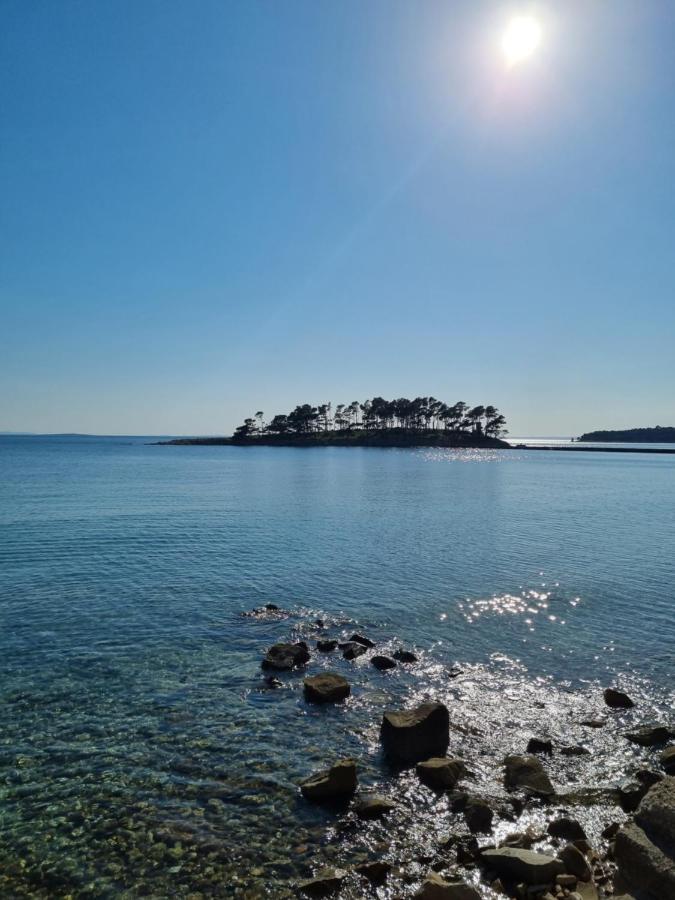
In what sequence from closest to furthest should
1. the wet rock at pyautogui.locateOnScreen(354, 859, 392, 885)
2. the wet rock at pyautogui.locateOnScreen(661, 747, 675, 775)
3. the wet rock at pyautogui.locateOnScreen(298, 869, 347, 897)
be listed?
1. the wet rock at pyautogui.locateOnScreen(298, 869, 347, 897)
2. the wet rock at pyautogui.locateOnScreen(354, 859, 392, 885)
3. the wet rock at pyautogui.locateOnScreen(661, 747, 675, 775)

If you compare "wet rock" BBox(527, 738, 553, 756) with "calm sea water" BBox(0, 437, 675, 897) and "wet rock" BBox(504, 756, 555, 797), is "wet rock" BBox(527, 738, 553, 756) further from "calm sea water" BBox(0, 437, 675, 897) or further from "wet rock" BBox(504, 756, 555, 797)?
"calm sea water" BBox(0, 437, 675, 897)

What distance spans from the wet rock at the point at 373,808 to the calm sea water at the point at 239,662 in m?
0.68

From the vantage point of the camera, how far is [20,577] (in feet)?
114

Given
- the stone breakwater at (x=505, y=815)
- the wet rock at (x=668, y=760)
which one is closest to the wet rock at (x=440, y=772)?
the stone breakwater at (x=505, y=815)

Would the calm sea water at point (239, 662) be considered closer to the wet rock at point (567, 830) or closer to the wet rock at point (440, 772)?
the wet rock at point (440, 772)

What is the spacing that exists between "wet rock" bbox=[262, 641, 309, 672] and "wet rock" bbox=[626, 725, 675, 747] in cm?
1228

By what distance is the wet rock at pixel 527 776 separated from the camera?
14.3m

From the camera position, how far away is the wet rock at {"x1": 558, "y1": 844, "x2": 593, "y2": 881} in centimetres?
1098

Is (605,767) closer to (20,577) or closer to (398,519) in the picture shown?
(20,577)

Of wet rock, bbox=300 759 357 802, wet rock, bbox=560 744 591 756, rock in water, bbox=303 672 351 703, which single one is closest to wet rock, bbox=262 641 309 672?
rock in water, bbox=303 672 351 703

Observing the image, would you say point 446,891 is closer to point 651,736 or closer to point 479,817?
point 479,817

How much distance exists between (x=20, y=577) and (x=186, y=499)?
43.0 meters

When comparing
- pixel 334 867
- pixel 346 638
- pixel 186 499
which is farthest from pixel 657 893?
Result: pixel 186 499

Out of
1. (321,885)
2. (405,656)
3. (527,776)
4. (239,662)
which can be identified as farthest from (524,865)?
(239,662)
